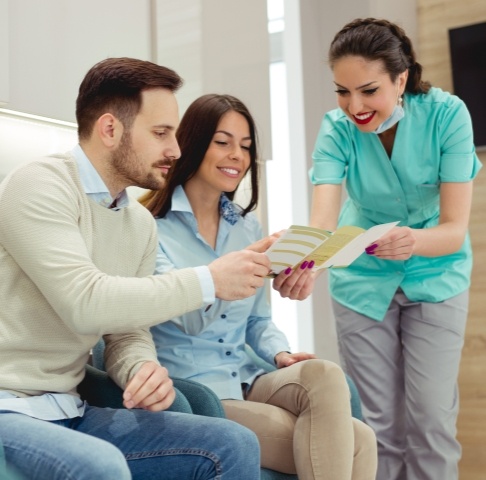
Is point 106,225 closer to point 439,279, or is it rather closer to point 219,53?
point 439,279

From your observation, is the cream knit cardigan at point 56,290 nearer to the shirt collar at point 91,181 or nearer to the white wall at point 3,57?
the shirt collar at point 91,181

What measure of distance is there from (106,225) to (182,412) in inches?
15.8

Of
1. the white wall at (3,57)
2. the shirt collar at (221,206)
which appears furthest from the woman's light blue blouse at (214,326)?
the white wall at (3,57)

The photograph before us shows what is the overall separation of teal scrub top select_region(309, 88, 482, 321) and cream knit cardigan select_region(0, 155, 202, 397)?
106cm

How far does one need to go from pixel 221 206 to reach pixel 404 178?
23.3 inches

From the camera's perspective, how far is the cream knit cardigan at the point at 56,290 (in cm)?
138

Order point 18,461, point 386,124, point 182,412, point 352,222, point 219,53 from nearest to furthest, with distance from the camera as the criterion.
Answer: point 18,461 → point 182,412 → point 386,124 → point 352,222 → point 219,53

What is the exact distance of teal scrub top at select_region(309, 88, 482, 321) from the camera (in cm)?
234

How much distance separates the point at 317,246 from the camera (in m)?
1.62

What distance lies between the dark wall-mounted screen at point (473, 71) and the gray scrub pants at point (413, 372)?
4.27 ft

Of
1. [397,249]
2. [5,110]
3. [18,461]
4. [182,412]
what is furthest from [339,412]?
[5,110]

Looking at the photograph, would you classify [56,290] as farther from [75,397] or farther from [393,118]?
[393,118]

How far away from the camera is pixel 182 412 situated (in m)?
1.55

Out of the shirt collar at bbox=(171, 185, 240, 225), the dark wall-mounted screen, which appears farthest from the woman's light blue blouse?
the dark wall-mounted screen
